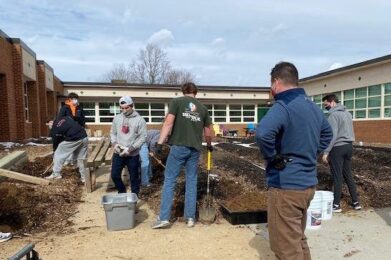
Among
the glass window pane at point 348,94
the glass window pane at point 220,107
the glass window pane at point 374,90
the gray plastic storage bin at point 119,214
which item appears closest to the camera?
the gray plastic storage bin at point 119,214

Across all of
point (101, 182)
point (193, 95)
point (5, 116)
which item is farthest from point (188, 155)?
point (5, 116)

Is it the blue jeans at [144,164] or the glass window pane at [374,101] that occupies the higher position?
the glass window pane at [374,101]

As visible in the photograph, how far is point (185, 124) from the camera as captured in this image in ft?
18.7

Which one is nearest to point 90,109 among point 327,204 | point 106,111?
point 106,111

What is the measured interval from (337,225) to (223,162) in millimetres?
6013

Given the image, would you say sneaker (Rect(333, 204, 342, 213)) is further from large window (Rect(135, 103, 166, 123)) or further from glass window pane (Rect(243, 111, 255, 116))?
glass window pane (Rect(243, 111, 255, 116))

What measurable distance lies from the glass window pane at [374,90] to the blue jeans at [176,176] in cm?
1953

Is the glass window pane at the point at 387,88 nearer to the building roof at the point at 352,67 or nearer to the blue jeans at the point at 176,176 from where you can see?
the building roof at the point at 352,67

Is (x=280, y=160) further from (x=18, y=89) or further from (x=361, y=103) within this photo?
(x=361, y=103)

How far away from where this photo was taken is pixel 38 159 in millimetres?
11734

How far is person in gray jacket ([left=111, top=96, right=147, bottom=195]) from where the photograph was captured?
21.5 feet

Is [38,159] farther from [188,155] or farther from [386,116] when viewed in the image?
[386,116]

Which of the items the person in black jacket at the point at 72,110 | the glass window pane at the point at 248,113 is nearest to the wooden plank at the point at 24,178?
the person in black jacket at the point at 72,110

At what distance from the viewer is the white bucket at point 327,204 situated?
5646mm
